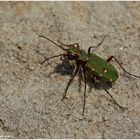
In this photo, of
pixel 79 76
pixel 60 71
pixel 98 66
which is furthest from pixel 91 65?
pixel 60 71

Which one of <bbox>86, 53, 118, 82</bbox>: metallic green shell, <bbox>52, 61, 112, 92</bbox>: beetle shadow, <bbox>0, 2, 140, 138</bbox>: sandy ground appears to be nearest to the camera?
<bbox>0, 2, 140, 138</bbox>: sandy ground

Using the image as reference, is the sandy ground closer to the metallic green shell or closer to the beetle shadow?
the beetle shadow

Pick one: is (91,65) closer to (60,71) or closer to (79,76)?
(79,76)

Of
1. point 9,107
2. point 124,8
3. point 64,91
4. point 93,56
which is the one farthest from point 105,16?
point 9,107

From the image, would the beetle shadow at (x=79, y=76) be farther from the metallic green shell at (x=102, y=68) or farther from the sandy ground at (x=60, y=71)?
the metallic green shell at (x=102, y=68)

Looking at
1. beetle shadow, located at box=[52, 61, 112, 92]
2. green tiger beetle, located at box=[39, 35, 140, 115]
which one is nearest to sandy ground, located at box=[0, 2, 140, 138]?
beetle shadow, located at box=[52, 61, 112, 92]

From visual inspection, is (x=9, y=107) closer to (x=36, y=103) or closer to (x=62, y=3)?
(x=36, y=103)

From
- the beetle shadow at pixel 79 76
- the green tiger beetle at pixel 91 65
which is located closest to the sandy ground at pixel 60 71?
the beetle shadow at pixel 79 76

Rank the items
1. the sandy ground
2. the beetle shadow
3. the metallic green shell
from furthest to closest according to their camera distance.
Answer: the beetle shadow < the metallic green shell < the sandy ground
